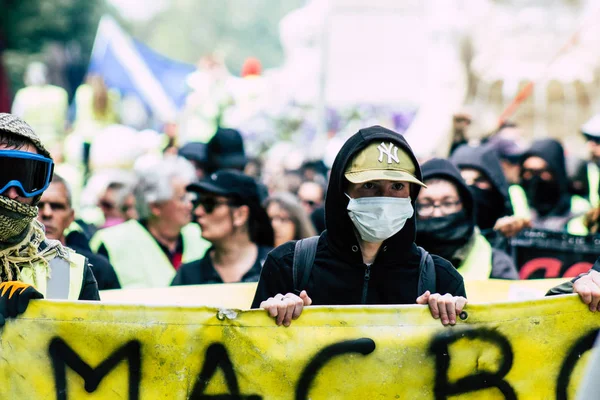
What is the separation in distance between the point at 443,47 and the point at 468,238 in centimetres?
1299

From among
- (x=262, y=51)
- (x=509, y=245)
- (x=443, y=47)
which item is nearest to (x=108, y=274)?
(x=509, y=245)

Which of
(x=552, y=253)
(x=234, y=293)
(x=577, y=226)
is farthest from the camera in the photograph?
(x=577, y=226)

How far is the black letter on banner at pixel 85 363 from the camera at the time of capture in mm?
3941

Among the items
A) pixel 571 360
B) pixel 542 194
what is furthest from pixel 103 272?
pixel 542 194

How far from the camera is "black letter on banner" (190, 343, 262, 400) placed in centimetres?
396

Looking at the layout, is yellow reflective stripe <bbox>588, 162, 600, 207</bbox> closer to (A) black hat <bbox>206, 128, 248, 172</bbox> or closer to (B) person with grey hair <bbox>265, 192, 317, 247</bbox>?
(A) black hat <bbox>206, 128, 248, 172</bbox>

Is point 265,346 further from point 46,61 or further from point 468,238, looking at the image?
point 46,61

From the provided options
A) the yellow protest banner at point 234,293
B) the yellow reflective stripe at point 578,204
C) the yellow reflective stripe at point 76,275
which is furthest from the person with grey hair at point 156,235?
the yellow reflective stripe at point 578,204

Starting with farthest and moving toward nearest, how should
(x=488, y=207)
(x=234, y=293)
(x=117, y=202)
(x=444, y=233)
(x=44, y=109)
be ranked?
1. (x=44, y=109)
2. (x=117, y=202)
3. (x=488, y=207)
4. (x=444, y=233)
5. (x=234, y=293)

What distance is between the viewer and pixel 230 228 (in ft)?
21.3

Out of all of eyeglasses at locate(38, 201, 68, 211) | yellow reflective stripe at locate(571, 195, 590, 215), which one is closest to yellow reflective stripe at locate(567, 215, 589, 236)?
yellow reflective stripe at locate(571, 195, 590, 215)

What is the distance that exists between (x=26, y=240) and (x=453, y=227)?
8.62 feet

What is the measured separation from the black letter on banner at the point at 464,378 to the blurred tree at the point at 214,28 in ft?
306

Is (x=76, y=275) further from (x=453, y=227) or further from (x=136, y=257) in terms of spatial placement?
(x=136, y=257)
